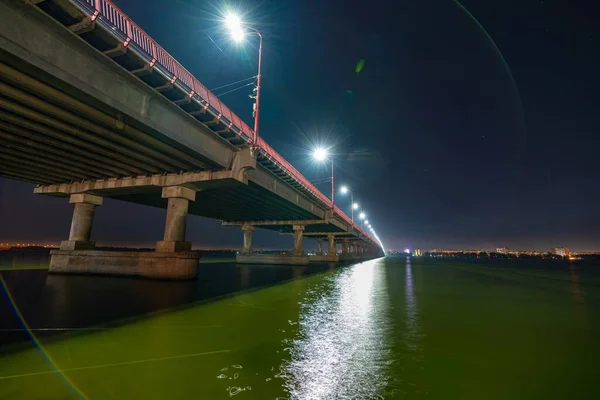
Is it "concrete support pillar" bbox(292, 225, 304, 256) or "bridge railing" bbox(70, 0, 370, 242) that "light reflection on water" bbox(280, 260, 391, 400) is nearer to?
"bridge railing" bbox(70, 0, 370, 242)

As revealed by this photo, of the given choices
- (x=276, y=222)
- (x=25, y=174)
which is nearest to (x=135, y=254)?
(x=25, y=174)

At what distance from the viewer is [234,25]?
18.2 metres

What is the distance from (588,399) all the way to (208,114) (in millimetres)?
17169

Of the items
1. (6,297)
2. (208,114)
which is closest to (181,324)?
(6,297)

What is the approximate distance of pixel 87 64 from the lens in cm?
1147

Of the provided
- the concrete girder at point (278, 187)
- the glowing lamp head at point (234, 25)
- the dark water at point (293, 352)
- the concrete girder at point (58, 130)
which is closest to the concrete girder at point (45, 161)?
the concrete girder at point (58, 130)

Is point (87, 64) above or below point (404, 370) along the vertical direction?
above

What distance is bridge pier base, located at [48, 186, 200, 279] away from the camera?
20.7m

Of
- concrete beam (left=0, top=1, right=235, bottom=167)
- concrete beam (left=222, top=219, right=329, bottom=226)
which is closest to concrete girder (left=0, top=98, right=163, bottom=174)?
concrete beam (left=0, top=1, right=235, bottom=167)

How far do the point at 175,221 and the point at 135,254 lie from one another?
365cm

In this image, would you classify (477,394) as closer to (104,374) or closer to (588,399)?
(588,399)

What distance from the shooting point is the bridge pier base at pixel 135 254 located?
20.7 metres

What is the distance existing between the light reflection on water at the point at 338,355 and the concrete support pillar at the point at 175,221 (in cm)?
1379

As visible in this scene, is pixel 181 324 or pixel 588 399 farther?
pixel 181 324
